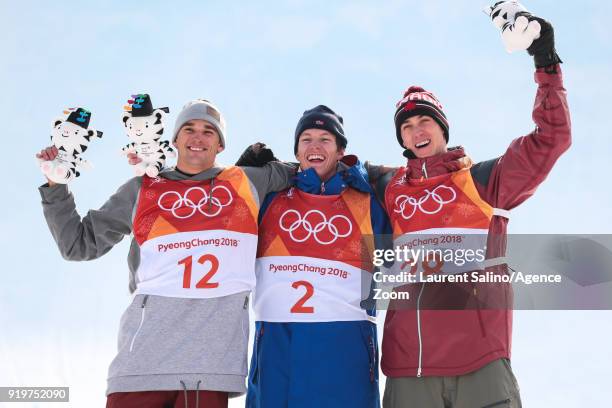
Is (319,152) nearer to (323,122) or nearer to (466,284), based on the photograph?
(323,122)

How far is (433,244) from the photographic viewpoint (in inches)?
248

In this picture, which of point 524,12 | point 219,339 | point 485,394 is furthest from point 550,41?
point 219,339

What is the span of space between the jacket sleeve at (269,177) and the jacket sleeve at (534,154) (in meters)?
1.94

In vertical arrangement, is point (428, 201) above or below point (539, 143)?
below

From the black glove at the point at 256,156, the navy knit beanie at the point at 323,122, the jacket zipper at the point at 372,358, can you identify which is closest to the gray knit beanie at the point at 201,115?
the black glove at the point at 256,156

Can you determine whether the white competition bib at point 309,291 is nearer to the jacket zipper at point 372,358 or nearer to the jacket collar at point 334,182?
the jacket zipper at point 372,358

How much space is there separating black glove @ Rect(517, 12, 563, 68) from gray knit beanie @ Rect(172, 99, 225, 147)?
3.10m

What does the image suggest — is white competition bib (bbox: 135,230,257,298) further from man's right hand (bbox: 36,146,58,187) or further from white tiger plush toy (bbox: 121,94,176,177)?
man's right hand (bbox: 36,146,58,187)

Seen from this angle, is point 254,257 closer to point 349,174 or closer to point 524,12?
point 349,174

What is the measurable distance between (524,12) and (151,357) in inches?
177

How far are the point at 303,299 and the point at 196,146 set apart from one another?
6.14 feet

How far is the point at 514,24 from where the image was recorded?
604 cm

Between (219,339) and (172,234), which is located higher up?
(172,234)

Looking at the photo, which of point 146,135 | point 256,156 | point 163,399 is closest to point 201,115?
point 146,135
